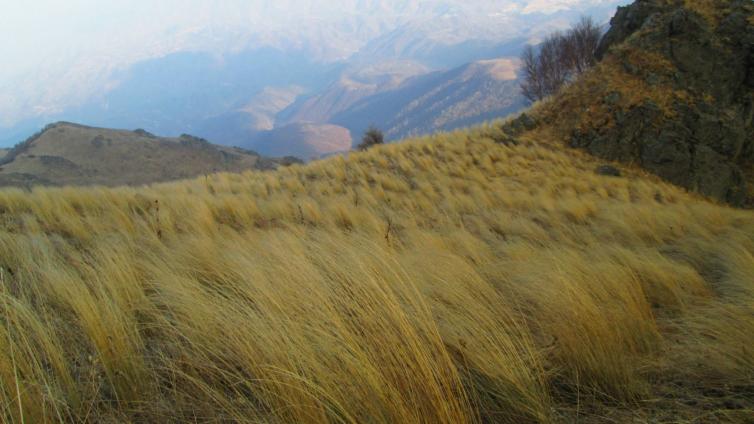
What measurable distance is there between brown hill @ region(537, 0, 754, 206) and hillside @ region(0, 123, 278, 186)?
26.4 meters

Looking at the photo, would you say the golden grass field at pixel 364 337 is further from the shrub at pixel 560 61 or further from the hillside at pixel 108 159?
the hillside at pixel 108 159

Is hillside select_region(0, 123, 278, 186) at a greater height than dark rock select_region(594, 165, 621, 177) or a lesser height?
greater

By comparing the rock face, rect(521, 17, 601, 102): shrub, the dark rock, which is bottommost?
the dark rock

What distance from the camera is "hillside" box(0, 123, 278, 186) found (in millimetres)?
28062

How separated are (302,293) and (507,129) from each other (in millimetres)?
15519

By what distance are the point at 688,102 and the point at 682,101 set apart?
168 millimetres

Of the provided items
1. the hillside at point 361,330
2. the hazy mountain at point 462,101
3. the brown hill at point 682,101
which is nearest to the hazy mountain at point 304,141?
Result: the hazy mountain at point 462,101

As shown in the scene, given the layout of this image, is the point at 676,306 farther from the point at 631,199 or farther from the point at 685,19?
the point at 685,19

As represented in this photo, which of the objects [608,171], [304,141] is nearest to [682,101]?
[608,171]

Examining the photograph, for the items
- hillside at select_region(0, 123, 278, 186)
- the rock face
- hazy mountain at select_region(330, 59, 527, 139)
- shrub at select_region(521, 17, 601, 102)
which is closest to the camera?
the rock face

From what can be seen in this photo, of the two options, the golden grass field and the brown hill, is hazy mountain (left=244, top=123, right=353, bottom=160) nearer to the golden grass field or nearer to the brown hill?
the brown hill

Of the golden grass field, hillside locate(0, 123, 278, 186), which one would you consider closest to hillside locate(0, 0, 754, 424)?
the golden grass field

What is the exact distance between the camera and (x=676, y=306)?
2525mm

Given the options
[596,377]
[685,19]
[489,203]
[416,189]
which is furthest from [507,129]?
[596,377]
